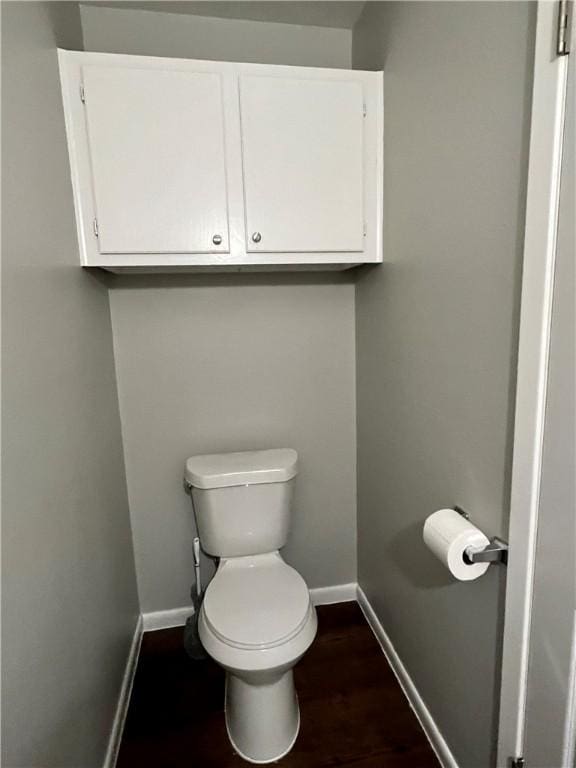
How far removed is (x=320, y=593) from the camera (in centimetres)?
207

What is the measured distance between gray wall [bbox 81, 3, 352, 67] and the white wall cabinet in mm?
288

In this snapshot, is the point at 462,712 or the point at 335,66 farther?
the point at 335,66

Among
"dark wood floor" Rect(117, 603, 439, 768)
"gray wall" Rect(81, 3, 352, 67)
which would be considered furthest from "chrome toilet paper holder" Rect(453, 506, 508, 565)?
"gray wall" Rect(81, 3, 352, 67)

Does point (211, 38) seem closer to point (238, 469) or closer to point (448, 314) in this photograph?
point (448, 314)

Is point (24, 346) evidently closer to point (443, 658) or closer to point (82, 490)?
point (82, 490)

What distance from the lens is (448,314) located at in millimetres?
1163

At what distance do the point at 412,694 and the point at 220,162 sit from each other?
6.22 ft

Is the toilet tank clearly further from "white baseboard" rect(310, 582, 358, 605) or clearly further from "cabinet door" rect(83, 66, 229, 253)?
"cabinet door" rect(83, 66, 229, 253)

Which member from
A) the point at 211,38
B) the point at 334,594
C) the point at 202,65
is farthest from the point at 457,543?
the point at 211,38

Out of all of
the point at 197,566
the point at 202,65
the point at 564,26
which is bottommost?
the point at 197,566

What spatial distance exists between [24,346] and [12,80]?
22.1 inches

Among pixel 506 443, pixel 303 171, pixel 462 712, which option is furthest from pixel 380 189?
pixel 462 712

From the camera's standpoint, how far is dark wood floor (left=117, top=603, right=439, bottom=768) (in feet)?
4.53

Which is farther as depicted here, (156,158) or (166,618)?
(166,618)
